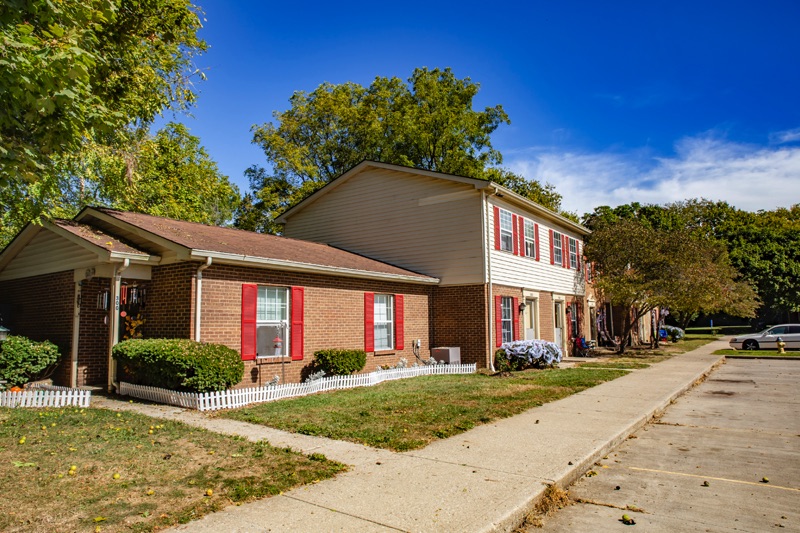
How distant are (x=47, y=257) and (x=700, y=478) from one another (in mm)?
14164

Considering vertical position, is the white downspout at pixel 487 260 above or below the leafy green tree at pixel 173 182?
below

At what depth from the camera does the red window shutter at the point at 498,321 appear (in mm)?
17531

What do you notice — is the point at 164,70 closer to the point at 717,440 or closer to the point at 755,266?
the point at 717,440

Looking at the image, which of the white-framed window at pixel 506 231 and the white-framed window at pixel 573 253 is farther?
the white-framed window at pixel 573 253

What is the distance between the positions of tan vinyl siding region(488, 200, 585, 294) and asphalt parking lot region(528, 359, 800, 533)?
8.03m

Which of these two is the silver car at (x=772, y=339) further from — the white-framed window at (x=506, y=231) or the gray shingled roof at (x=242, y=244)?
the gray shingled roof at (x=242, y=244)

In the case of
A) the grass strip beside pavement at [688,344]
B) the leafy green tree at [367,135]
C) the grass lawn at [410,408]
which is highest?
the leafy green tree at [367,135]

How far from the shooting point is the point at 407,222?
18562 millimetres

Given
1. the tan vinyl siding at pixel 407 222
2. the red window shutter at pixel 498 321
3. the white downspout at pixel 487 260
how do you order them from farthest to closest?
the red window shutter at pixel 498 321 → the tan vinyl siding at pixel 407 222 → the white downspout at pixel 487 260

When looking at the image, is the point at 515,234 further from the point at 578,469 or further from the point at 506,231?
the point at 578,469

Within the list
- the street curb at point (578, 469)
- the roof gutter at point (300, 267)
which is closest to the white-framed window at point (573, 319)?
the roof gutter at point (300, 267)

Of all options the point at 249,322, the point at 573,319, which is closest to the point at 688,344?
the point at 573,319

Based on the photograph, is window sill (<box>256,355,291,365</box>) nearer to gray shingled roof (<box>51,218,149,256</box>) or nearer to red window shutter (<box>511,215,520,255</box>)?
gray shingled roof (<box>51,218,149,256</box>)

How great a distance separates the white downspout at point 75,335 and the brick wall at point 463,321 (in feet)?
34.0
